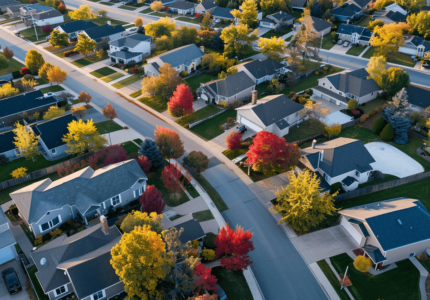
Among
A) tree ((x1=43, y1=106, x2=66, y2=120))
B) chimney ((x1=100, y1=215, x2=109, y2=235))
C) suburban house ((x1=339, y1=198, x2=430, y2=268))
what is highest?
tree ((x1=43, y1=106, x2=66, y2=120))

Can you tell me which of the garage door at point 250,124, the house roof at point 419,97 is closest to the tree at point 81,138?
the garage door at point 250,124

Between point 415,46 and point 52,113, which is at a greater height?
point 52,113

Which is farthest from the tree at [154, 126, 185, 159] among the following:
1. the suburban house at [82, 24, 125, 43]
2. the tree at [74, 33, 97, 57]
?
the suburban house at [82, 24, 125, 43]

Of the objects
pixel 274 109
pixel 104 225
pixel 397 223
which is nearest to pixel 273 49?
pixel 274 109

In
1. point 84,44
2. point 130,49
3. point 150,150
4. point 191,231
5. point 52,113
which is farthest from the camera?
point 130,49

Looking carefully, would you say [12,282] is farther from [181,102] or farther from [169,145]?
[181,102]

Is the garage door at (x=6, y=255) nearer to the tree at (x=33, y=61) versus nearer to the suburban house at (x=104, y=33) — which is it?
the tree at (x=33, y=61)

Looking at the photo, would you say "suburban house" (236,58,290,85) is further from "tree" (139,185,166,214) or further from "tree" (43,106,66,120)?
"tree" (139,185,166,214)

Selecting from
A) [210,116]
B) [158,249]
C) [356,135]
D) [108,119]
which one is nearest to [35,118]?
[108,119]
